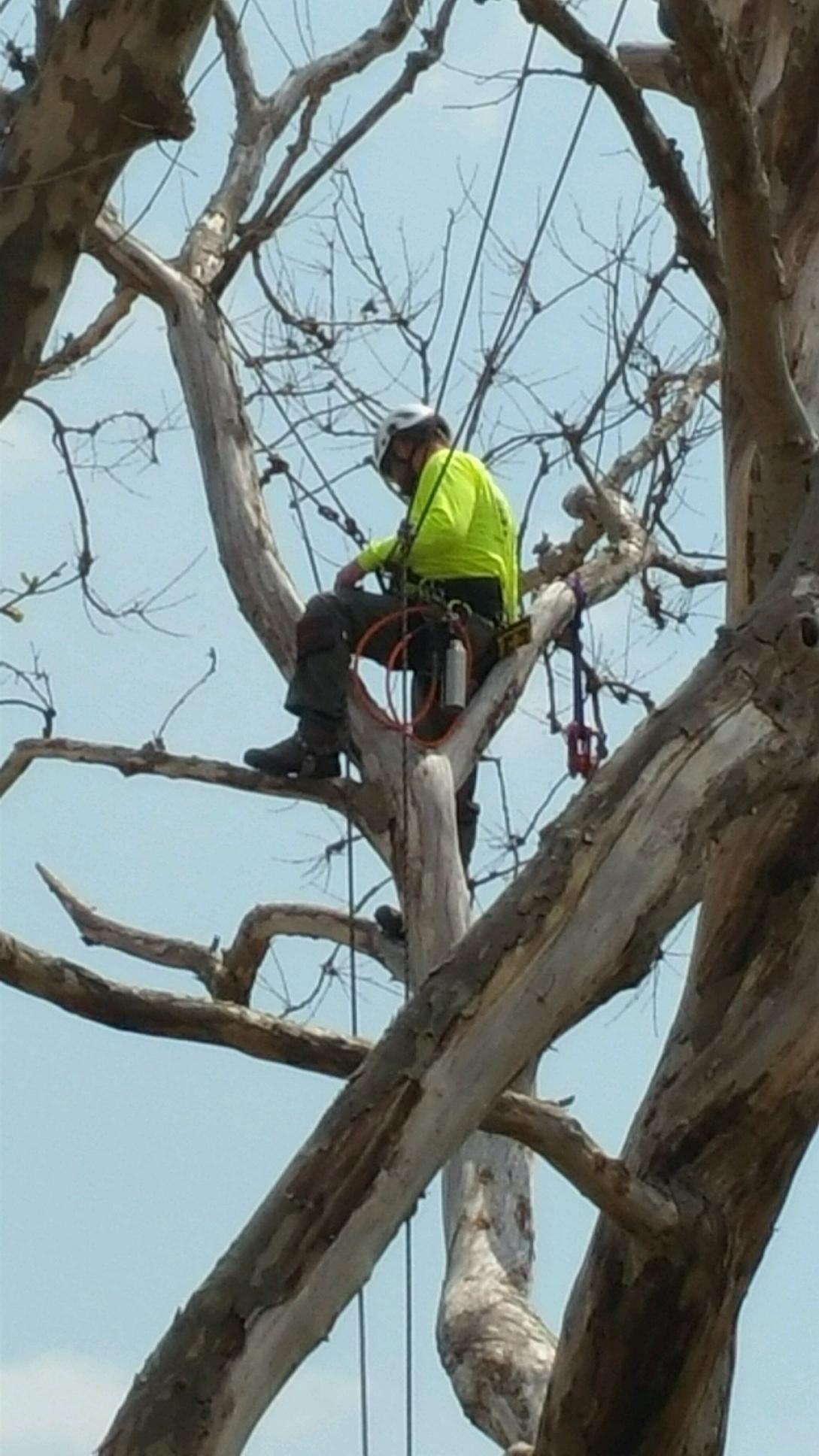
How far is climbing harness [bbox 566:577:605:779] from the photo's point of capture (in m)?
7.47

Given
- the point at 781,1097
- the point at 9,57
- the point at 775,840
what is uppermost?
the point at 9,57

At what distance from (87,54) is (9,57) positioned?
→ 60 cm

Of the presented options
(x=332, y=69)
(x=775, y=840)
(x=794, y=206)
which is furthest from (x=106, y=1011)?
(x=332, y=69)

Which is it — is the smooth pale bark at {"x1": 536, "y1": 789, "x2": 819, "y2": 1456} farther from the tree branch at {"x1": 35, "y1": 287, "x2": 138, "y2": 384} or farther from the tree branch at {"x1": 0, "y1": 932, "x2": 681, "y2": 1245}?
the tree branch at {"x1": 35, "y1": 287, "x2": 138, "y2": 384}

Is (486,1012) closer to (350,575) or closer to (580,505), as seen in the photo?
Answer: (350,575)

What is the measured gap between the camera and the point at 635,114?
13.6 feet

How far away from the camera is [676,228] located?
14.3ft

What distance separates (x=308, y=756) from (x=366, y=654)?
0.38 meters

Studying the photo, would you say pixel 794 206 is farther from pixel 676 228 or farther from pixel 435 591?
pixel 435 591

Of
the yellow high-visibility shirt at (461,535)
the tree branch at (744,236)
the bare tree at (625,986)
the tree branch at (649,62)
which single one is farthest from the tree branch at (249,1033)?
the yellow high-visibility shirt at (461,535)

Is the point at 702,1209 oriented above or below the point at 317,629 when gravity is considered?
below

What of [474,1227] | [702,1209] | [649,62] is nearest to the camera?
[702,1209]

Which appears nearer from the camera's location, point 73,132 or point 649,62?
point 73,132

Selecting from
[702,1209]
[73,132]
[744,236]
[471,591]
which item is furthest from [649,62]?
[73,132]
